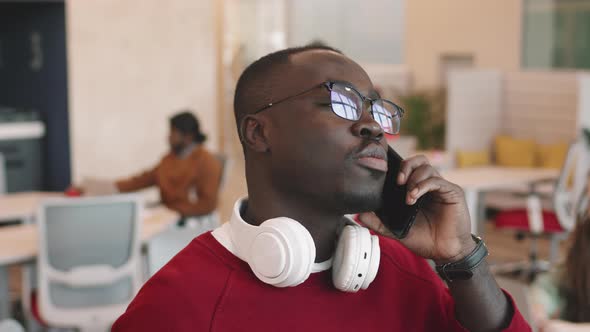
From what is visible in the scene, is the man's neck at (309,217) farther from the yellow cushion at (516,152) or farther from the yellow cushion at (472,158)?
the yellow cushion at (516,152)

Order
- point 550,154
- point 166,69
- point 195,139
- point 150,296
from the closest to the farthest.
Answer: point 150,296, point 195,139, point 166,69, point 550,154

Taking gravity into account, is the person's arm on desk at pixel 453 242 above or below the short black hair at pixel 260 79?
below

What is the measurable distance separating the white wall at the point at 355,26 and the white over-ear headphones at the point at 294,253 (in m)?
10.0

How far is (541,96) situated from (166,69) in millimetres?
3607

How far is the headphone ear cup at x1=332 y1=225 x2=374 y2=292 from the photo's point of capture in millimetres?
1131

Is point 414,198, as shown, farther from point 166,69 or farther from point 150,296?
point 166,69

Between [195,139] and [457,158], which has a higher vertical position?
[195,139]

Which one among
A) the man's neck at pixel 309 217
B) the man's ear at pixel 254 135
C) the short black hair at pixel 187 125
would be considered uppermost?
the man's ear at pixel 254 135

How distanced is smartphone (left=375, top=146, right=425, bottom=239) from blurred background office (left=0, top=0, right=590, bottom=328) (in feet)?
12.5

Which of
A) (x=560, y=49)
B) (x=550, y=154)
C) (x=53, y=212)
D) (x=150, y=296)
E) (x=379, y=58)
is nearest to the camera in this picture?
(x=150, y=296)

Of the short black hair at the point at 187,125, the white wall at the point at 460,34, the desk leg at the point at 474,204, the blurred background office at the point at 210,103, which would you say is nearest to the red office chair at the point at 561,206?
the blurred background office at the point at 210,103

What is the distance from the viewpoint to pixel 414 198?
1.19 meters

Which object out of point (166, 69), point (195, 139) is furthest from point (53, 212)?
point (166, 69)

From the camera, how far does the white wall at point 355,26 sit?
1135 cm
